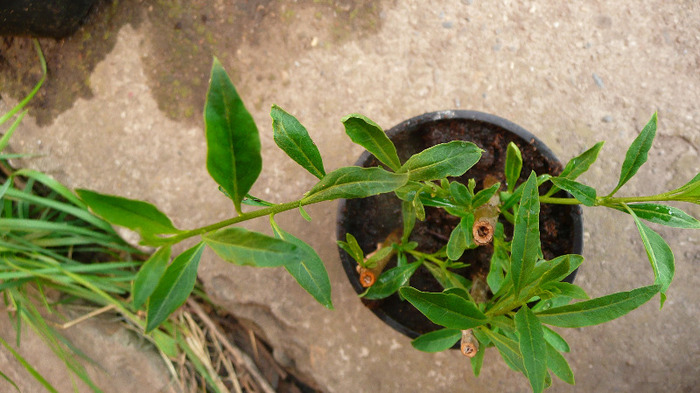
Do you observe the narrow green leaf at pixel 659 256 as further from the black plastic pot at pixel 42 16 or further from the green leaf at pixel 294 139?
the black plastic pot at pixel 42 16

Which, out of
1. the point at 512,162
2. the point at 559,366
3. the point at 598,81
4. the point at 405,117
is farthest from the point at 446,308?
the point at 598,81

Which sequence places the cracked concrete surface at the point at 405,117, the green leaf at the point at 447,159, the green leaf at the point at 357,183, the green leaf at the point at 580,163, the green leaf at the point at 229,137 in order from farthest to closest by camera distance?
the cracked concrete surface at the point at 405,117, the green leaf at the point at 580,163, the green leaf at the point at 447,159, the green leaf at the point at 357,183, the green leaf at the point at 229,137

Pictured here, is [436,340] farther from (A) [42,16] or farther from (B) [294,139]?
(A) [42,16]

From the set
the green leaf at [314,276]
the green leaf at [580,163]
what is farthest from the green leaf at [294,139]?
the green leaf at [580,163]

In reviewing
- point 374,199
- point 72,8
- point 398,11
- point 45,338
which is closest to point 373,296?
point 374,199

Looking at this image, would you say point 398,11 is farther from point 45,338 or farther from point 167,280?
point 45,338
